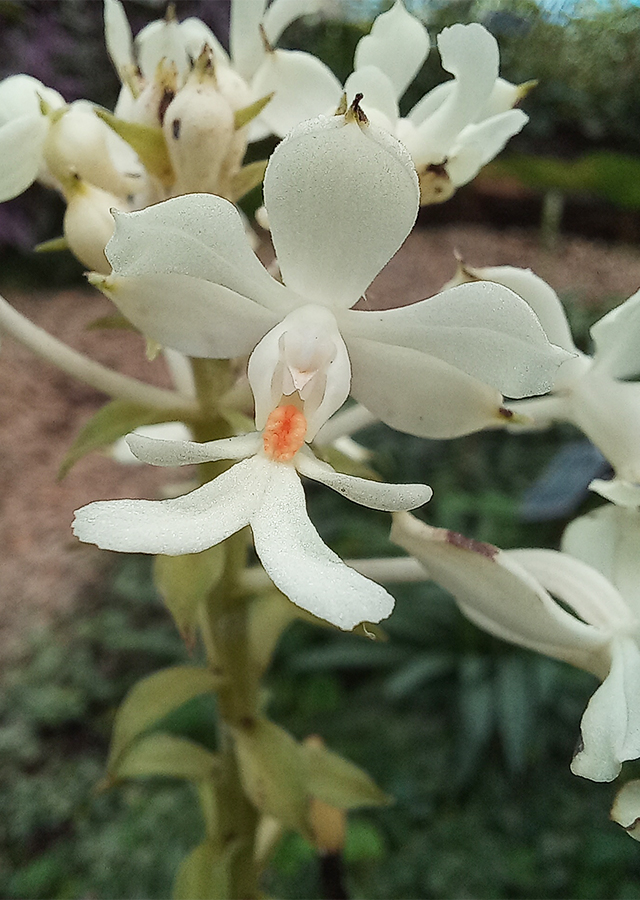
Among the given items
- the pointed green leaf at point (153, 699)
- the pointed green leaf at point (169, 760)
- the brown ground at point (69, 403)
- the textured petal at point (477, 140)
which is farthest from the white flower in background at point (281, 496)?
the brown ground at point (69, 403)

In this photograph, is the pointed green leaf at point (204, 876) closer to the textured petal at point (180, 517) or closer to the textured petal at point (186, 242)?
the textured petal at point (180, 517)

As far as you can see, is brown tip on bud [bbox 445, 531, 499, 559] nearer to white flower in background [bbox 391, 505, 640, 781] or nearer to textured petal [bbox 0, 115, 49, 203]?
white flower in background [bbox 391, 505, 640, 781]

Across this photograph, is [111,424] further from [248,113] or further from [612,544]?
[612,544]

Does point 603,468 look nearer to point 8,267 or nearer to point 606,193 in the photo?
point 606,193

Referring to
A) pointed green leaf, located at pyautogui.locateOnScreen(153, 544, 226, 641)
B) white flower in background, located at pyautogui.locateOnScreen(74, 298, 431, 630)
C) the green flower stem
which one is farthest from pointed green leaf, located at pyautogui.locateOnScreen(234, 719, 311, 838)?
white flower in background, located at pyautogui.locateOnScreen(74, 298, 431, 630)

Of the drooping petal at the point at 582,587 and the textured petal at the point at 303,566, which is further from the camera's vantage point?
the drooping petal at the point at 582,587
